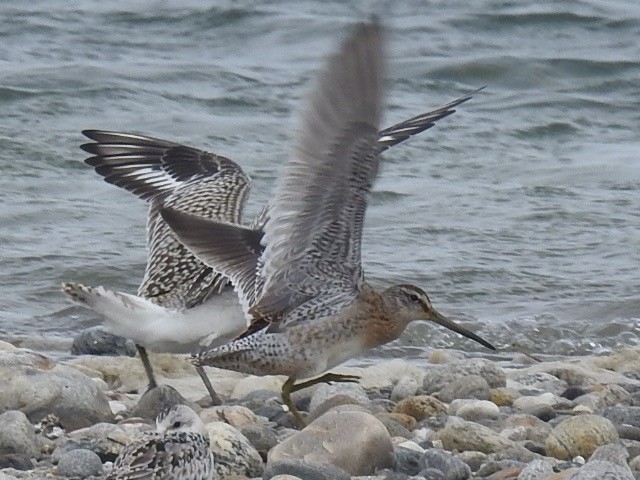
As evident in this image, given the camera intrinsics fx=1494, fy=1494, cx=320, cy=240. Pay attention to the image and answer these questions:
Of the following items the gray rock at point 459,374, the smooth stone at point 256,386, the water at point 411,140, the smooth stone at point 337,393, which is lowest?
the water at point 411,140

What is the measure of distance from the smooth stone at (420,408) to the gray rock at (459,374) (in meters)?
0.56

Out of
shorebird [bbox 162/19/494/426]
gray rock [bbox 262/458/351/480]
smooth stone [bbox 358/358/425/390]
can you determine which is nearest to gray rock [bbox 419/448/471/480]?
gray rock [bbox 262/458/351/480]

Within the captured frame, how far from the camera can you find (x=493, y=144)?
14367 mm

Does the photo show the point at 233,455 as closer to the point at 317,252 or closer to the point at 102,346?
the point at 317,252

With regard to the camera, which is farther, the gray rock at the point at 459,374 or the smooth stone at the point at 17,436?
the gray rock at the point at 459,374

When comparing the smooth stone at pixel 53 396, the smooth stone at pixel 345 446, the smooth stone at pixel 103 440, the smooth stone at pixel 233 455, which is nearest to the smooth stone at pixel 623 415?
the smooth stone at pixel 345 446

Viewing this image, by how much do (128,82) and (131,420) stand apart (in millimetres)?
9852

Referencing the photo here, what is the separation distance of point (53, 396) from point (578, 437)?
2169 mm

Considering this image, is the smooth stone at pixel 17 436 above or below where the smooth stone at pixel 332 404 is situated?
above

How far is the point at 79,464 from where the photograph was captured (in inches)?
214

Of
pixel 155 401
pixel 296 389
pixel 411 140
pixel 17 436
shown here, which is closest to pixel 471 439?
pixel 296 389

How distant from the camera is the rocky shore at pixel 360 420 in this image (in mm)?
5539

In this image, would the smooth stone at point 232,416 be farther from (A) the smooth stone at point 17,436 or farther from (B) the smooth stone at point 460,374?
(B) the smooth stone at point 460,374

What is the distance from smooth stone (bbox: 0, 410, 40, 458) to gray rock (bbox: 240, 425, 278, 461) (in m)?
0.82
